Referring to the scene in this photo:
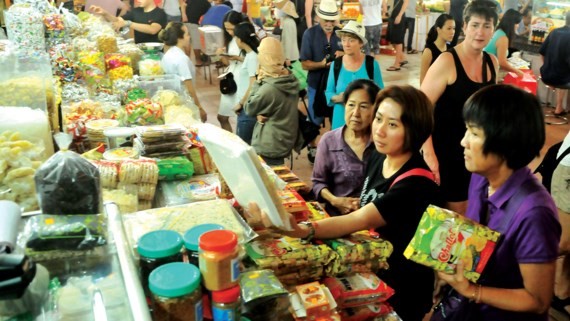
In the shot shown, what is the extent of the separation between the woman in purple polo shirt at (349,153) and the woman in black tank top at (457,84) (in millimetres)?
482

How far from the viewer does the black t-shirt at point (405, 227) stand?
2.00m

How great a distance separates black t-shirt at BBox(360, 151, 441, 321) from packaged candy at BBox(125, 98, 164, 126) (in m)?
1.42

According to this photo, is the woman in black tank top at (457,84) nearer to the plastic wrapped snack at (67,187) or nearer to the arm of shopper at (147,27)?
the plastic wrapped snack at (67,187)

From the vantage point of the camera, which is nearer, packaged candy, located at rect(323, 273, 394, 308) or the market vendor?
packaged candy, located at rect(323, 273, 394, 308)

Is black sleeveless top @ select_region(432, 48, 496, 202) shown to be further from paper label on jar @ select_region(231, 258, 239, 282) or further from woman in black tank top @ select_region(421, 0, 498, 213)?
paper label on jar @ select_region(231, 258, 239, 282)

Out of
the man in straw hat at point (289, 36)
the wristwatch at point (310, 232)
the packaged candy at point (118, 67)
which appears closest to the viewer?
the wristwatch at point (310, 232)

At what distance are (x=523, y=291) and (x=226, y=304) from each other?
1029 mm

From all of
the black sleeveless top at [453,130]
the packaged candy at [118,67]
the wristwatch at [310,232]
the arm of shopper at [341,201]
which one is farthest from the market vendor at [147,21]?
the wristwatch at [310,232]

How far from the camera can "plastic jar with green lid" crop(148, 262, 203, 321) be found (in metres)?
1.11

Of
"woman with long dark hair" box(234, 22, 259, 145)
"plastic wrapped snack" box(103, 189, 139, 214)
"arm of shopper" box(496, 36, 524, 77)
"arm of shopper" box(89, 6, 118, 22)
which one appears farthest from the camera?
"arm of shopper" box(496, 36, 524, 77)

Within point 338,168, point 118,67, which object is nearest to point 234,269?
point 338,168

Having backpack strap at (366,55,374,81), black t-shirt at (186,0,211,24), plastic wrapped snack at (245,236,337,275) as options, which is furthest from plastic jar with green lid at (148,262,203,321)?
black t-shirt at (186,0,211,24)

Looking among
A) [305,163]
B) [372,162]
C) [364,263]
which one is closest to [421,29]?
[305,163]

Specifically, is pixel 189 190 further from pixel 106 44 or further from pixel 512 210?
pixel 106 44
